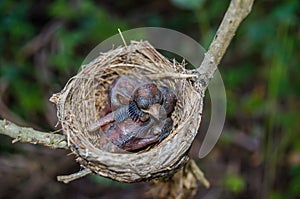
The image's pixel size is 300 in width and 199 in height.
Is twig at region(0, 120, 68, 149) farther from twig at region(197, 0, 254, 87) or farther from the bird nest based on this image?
twig at region(197, 0, 254, 87)

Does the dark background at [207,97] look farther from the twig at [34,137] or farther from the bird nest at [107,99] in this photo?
the twig at [34,137]

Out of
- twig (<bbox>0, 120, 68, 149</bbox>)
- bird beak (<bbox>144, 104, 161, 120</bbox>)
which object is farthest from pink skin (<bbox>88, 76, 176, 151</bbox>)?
twig (<bbox>0, 120, 68, 149</bbox>)

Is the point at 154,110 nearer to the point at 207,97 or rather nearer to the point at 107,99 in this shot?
the point at 107,99

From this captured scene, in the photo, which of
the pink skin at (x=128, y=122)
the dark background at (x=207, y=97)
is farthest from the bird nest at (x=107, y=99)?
the dark background at (x=207, y=97)

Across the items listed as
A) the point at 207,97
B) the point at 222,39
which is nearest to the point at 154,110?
the point at 222,39

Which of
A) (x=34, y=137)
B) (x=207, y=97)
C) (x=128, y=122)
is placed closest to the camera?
(x=34, y=137)

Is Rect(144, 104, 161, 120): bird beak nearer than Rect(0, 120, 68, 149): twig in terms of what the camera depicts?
No

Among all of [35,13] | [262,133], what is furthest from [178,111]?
[35,13]
